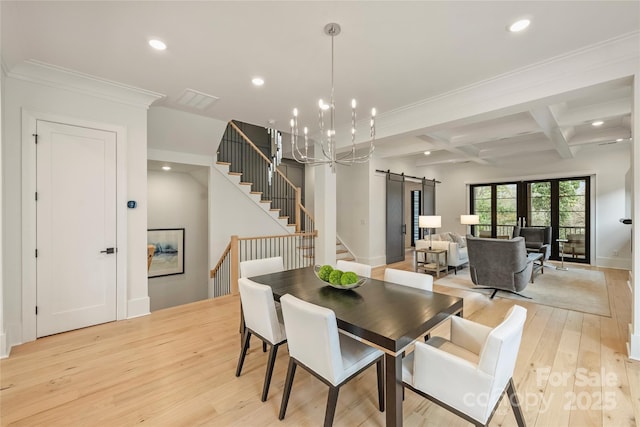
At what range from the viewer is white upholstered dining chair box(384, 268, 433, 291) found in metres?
2.47

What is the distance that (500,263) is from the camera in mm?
4312

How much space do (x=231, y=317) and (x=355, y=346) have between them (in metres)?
2.19

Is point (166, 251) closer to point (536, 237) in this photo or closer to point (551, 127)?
point (551, 127)

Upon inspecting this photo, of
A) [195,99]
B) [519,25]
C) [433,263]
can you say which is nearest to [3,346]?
[195,99]

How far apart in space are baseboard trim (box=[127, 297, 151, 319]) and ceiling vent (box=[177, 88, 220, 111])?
104 inches

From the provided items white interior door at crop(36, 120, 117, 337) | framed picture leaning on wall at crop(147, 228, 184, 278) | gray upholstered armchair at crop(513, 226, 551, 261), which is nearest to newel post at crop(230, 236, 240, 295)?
white interior door at crop(36, 120, 117, 337)

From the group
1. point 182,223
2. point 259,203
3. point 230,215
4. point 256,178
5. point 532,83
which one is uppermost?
point 532,83

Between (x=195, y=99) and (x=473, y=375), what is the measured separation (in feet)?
13.4

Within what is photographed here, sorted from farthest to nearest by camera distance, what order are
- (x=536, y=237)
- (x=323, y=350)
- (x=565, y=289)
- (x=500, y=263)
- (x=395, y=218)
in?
(x=395, y=218)
(x=536, y=237)
(x=565, y=289)
(x=500, y=263)
(x=323, y=350)

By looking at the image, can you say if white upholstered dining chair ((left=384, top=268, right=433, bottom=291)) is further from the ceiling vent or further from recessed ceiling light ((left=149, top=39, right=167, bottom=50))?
the ceiling vent

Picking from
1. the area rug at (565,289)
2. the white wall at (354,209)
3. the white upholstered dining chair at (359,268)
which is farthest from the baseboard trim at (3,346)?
the white wall at (354,209)

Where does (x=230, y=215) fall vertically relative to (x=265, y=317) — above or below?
above

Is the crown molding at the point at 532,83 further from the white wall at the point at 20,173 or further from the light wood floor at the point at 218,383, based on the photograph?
the white wall at the point at 20,173

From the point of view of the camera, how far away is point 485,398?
1328 mm
